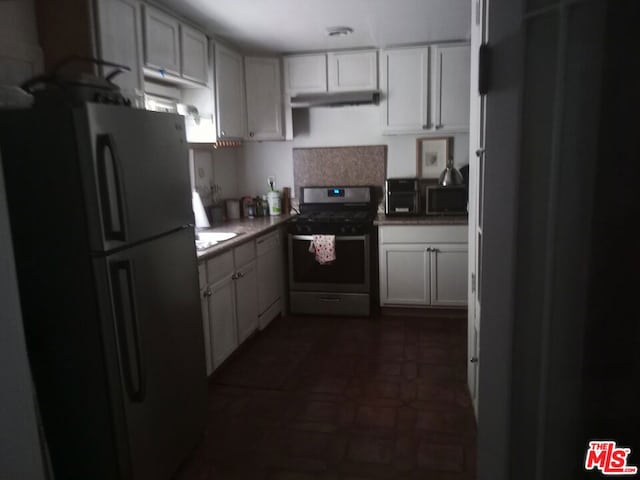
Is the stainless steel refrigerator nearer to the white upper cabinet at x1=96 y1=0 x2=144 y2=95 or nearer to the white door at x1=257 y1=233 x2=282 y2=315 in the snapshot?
the white upper cabinet at x1=96 y1=0 x2=144 y2=95

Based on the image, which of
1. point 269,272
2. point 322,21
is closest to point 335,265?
point 269,272

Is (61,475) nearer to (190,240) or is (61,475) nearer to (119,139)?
(190,240)

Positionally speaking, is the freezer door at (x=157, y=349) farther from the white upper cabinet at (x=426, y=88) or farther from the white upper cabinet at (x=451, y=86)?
the white upper cabinet at (x=451, y=86)

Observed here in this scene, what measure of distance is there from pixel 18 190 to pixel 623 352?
1835mm

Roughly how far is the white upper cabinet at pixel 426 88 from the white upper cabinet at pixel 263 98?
93cm

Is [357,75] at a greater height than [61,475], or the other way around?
[357,75]

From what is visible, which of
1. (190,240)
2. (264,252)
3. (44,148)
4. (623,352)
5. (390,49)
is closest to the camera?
(623,352)

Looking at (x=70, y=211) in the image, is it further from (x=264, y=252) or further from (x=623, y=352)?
(x=264, y=252)

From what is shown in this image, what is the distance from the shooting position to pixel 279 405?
9.03 ft

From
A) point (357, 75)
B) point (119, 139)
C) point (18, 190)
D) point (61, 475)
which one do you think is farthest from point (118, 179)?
point (357, 75)

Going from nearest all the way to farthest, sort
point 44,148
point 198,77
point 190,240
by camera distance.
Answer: point 44,148 < point 190,240 < point 198,77

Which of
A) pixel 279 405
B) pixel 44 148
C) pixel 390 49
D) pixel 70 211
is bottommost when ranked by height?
pixel 279 405

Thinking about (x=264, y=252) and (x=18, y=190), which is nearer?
(x=18, y=190)

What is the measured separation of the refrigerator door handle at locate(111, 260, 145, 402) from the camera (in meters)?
1.70
